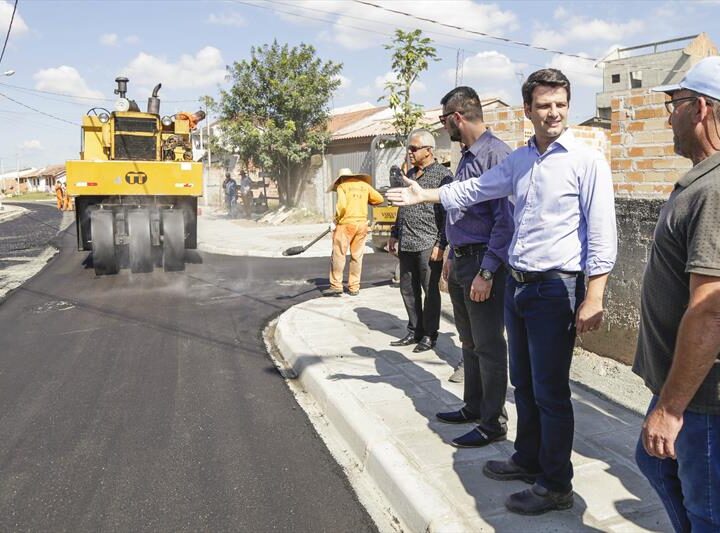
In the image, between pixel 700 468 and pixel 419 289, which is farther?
pixel 419 289

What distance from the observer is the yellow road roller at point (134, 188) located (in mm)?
10359

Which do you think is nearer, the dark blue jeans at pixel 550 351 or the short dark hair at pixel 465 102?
the dark blue jeans at pixel 550 351

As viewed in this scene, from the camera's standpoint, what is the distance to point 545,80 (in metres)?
2.63

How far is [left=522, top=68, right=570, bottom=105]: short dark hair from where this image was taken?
2631 millimetres

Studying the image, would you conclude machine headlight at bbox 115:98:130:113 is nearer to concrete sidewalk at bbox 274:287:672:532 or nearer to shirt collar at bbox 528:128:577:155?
concrete sidewalk at bbox 274:287:672:532

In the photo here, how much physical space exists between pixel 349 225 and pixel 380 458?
17.2 ft

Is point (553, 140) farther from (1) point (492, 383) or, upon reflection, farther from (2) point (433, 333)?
(2) point (433, 333)

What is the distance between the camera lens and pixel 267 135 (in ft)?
70.7

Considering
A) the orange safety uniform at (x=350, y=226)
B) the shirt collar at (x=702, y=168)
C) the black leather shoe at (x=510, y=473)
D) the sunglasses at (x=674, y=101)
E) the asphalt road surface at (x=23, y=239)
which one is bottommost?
the black leather shoe at (x=510, y=473)

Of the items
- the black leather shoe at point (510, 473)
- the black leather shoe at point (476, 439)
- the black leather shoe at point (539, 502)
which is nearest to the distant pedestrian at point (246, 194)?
the black leather shoe at point (476, 439)

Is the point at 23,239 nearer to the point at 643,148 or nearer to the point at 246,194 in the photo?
the point at 246,194

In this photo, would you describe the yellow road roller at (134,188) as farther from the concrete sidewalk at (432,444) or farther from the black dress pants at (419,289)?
the black dress pants at (419,289)

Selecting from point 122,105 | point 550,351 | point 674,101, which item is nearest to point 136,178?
point 122,105

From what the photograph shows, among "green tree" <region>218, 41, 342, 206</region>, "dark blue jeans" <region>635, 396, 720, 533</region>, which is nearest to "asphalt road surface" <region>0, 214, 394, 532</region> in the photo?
"dark blue jeans" <region>635, 396, 720, 533</region>
